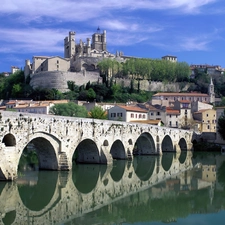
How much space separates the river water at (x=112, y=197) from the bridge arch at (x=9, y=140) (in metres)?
2.19

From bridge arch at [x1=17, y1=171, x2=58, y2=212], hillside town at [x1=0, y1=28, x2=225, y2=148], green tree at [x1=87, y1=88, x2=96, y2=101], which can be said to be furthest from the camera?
green tree at [x1=87, y1=88, x2=96, y2=101]

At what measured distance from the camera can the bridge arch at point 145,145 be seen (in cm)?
4010

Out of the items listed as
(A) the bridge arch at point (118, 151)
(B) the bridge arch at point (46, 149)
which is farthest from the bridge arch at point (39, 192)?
(A) the bridge arch at point (118, 151)

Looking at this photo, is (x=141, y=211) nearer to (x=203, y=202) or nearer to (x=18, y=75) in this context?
(x=203, y=202)

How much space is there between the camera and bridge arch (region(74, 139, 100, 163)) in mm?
29422

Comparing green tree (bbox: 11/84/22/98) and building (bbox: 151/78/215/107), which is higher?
green tree (bbox: 11/84/22/98)

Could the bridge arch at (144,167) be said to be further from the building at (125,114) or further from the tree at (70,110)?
the building at (125,114)

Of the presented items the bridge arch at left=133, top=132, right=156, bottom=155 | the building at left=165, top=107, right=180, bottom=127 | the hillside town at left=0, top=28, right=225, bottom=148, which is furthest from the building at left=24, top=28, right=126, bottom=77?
the bridge arch at left=133, top=132, right=156, bottom=155

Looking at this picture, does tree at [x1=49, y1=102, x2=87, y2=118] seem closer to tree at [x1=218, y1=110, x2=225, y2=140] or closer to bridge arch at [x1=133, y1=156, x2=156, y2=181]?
bridge arch at [x1=133, y1=156, x2=156, y2=181]

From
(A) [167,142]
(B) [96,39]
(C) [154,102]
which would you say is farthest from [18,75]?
(A) [167,142]

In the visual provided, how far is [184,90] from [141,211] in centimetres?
8151

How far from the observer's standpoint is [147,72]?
94.3 meters

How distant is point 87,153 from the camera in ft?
101

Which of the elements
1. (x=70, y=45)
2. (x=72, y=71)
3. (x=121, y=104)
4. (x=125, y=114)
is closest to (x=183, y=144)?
(x=125, y=114)
